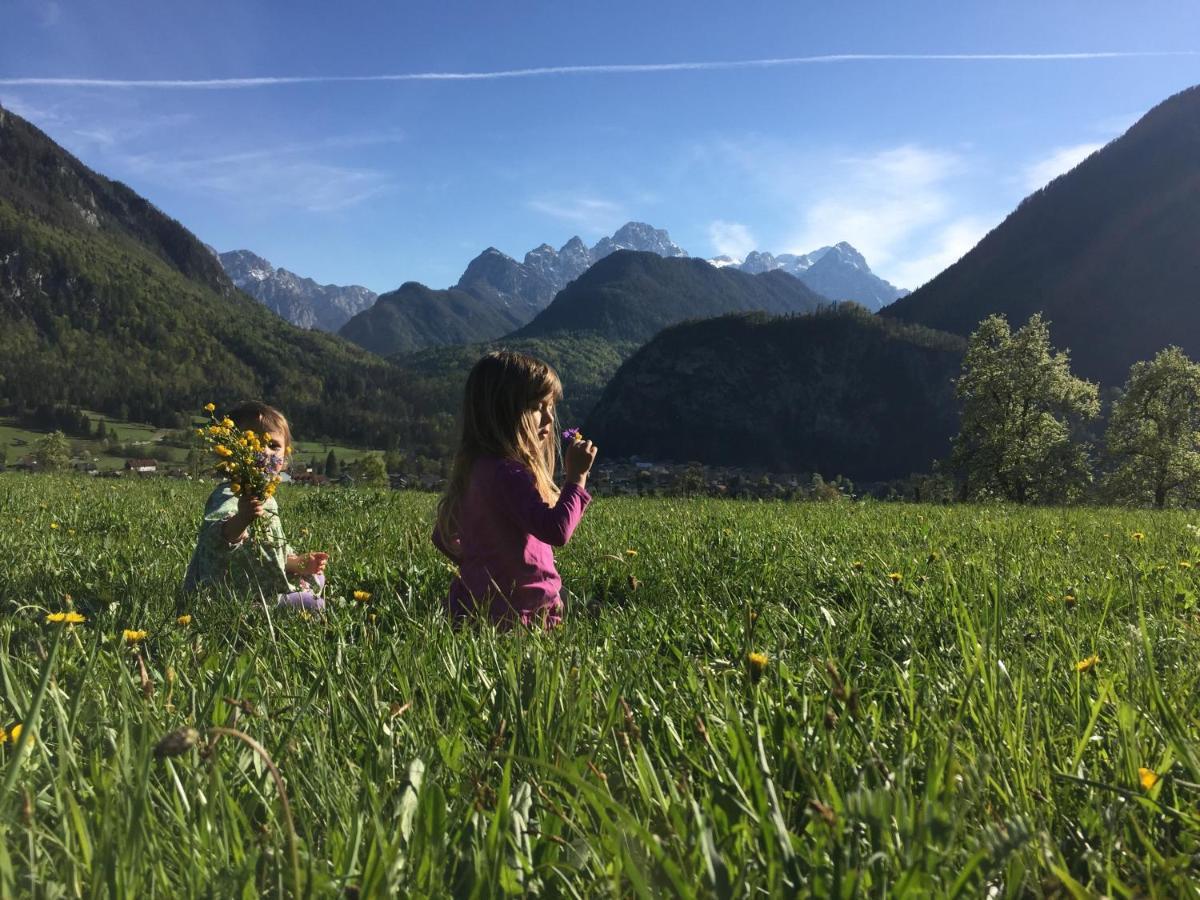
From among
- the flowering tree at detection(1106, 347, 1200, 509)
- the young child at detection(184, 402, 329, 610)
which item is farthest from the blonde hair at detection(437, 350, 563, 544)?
the flowering tree at detection(1106, 347, 1200, 509)

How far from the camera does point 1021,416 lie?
3672 centimetres

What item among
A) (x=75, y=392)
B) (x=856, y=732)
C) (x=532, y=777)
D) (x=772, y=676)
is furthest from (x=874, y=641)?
(x=75, y=392)

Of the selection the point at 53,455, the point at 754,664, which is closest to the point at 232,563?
the point at 754,664

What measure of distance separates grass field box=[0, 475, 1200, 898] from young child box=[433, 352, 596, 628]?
21.9 inches

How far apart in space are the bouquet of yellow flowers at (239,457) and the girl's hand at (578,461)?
142 centimetres

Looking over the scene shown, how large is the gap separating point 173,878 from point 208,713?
651 millimetres

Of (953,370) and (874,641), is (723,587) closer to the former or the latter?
(874,641)

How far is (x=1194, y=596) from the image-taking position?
355cm

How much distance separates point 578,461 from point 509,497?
463 mm

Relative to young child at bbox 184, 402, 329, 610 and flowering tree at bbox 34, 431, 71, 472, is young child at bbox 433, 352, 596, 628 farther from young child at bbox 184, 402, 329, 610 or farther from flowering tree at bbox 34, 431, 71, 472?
flowering tree at bbox 34, 431, 71, 472

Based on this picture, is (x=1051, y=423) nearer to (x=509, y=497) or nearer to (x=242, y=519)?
(x=509, y=497)

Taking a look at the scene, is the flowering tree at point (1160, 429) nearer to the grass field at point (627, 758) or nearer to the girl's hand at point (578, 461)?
the grass field at point (627, 758)

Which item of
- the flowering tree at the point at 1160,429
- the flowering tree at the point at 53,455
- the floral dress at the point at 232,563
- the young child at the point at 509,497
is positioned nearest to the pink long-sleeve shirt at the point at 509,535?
the young child at the point at 509,497

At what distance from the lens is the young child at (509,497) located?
12.6ft
